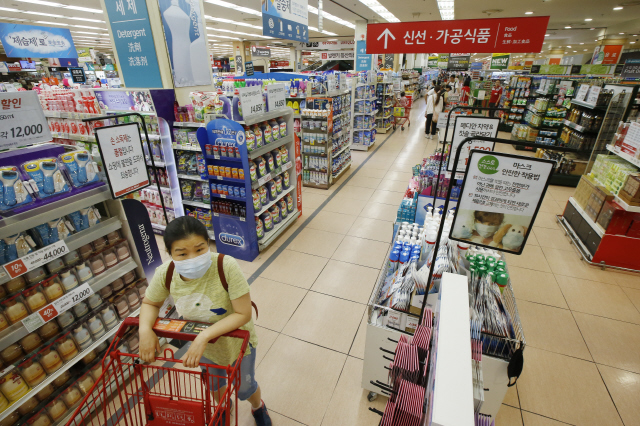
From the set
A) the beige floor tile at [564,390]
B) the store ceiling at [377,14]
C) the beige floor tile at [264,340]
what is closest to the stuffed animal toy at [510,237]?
the beige floor tile at [564,390]

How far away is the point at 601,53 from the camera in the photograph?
14.4 m

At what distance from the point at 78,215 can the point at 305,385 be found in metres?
2.07

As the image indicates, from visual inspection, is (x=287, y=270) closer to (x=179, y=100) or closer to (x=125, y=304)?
(x=125, y=304)

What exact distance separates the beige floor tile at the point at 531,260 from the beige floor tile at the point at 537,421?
2064 millimetres

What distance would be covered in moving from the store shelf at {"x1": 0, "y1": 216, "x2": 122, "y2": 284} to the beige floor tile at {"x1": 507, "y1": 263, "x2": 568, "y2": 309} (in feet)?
13.1

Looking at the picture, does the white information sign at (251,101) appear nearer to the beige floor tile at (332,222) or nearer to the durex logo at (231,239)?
the durex logo at (231,239)

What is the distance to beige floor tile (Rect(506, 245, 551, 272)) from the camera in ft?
13.1

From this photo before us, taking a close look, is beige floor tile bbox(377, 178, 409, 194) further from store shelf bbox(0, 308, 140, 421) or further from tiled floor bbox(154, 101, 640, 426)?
store shelf bbox(0, 308, 140, 421)

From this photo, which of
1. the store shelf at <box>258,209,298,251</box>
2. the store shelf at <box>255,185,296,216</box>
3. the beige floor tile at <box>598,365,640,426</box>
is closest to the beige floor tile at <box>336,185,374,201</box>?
the store shelf at <box>258,209,298,251</box>

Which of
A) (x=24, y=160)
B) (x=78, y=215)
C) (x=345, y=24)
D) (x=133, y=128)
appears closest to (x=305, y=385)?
(x=78, y=215)

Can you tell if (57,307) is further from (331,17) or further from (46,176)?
(331,17)

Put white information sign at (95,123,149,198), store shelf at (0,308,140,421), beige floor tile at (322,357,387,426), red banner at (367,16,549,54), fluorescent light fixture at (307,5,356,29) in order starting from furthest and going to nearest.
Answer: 1. fluorescent light fixture at (307,5,356,29)
2. red banner at (367,16,549,54)
3. beige floor tile at (322,357,387,426)
4. white information sign at (95,123,149,198)
5. store shelf at (0,308,140,421)

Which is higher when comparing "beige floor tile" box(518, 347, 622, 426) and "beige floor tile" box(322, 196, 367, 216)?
"beige floor tile" box(322, 196, 367, 216)

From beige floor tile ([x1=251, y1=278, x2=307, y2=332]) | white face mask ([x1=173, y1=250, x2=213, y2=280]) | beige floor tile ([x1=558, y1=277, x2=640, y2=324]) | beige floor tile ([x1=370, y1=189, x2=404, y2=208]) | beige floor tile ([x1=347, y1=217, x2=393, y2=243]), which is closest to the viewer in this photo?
white face mask ([x1=173, y1=250, x2=213, y2=280])
